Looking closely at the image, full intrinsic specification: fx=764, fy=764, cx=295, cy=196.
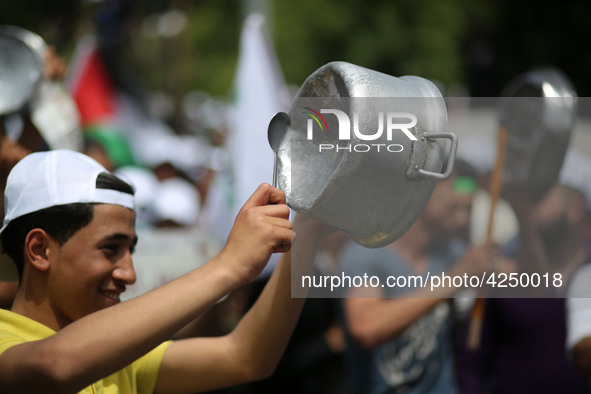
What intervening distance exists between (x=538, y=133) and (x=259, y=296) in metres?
Answer: 0.97

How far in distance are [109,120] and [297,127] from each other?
619 centimetres

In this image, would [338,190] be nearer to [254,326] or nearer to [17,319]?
[254,326]

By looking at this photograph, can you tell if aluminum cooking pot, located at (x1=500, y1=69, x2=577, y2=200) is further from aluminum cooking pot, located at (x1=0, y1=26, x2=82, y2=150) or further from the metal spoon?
aluminum cooking pot, located at (x1=0, y1=26, x2=82, y2=150)

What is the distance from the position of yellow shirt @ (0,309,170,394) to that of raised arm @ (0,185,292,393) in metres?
0.16

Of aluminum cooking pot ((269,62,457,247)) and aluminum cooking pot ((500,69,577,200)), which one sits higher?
aluminum cooking pot ((500,69,577,200))

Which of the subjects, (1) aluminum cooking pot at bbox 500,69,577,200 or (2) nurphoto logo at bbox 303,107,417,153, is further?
(1) aluminum cooking pot at bbox 500,69,577,200

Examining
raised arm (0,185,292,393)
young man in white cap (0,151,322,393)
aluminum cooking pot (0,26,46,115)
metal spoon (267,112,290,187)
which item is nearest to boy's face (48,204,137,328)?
young man in white cap (0,151,322,393)

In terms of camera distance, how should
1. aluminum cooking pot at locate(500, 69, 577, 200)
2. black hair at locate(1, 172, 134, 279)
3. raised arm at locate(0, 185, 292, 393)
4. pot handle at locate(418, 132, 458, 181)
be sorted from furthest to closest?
aluminum cooking pot at locate(500, 69, 577, 200)
black hair at locate(1, 172, 134, 279)
pot handle at locate(418, 132, 458, 181)
raised arm at locate(0, 185, 292, 393)

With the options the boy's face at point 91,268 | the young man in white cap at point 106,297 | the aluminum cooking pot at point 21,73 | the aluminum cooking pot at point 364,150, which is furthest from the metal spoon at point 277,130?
the aluminum cooking pot at point 21,73

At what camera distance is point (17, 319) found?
1821 millimetres

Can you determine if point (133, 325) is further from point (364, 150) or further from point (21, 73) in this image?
point (21, 73)

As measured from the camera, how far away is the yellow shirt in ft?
→ 5.79

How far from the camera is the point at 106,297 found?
1885mm

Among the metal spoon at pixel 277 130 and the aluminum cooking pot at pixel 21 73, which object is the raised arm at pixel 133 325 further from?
the aluminum cooking pot at pixel 21 73
